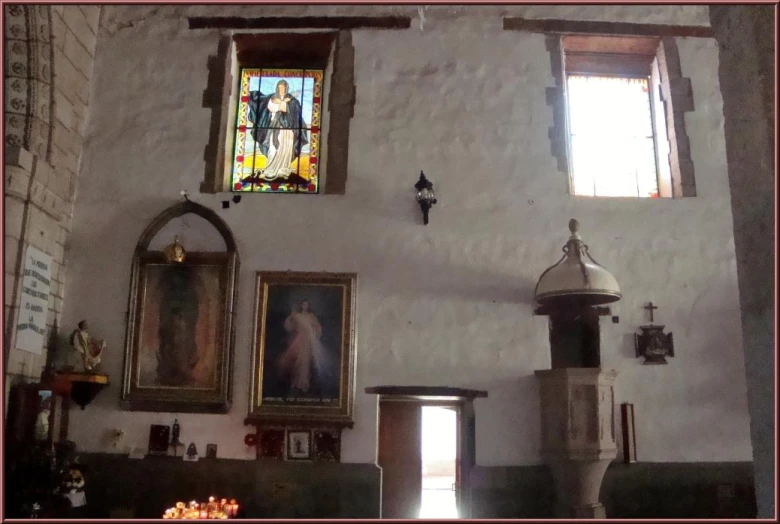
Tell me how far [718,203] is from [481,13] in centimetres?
312

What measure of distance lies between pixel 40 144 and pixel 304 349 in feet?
10.0

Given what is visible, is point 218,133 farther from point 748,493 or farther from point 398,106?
point 748,493

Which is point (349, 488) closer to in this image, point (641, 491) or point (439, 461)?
point (641, 491)

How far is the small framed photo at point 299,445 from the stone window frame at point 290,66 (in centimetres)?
232

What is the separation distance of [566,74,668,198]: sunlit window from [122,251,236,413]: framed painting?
3.71 metres

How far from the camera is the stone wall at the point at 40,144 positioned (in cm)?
583

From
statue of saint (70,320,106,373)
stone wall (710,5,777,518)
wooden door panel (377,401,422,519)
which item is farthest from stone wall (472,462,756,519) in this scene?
stone wall (710,5,777,518)

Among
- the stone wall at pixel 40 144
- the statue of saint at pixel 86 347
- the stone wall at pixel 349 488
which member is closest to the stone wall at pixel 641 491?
the stone wall at pixel 349 488

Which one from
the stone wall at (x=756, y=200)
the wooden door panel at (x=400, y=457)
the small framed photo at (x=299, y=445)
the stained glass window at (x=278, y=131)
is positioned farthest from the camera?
the stained glass window at (x=278, y=131)

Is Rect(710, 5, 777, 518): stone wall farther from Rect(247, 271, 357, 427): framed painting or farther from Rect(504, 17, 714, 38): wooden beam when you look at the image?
Rect(504, 17, 714, 38): wooden beam


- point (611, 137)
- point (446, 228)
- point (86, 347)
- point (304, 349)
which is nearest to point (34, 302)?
point (86, 347)

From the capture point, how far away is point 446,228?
6719 millimetres

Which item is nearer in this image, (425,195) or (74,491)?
(74,491)

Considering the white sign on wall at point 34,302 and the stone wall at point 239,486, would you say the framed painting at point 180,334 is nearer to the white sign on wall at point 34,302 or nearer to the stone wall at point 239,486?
the stone wall at point 239,486
